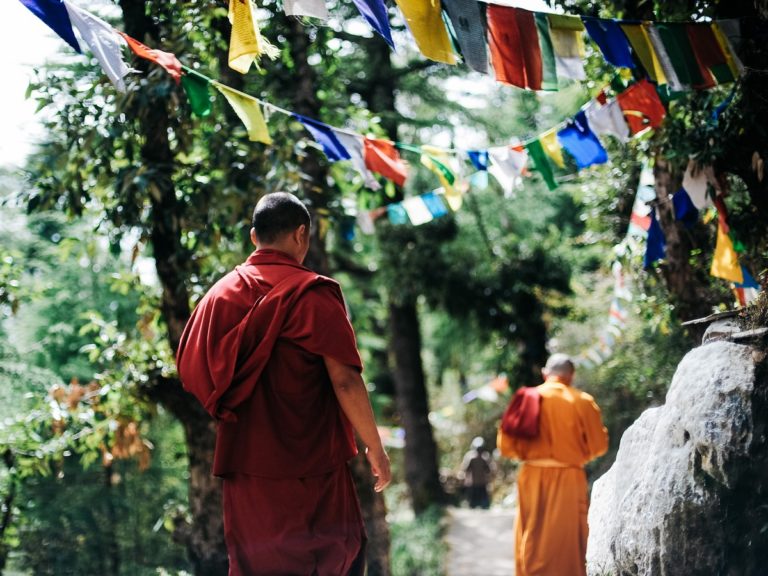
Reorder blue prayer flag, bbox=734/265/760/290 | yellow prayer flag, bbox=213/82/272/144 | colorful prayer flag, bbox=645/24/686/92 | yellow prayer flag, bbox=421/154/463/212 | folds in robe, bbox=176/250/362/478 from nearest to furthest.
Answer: folds in robe, bbox=176/250/362/478 → yellow prayer flag, bbox=213/82/272/144 → colorful prayer flag, bbox=645/24/686/92 → blue prayer flag, bbox=734/265/760/290 → yellow prayer flag, bbox=421/154/463/212

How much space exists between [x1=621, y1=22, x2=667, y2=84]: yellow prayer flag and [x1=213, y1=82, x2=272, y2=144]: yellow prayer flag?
2577 mm

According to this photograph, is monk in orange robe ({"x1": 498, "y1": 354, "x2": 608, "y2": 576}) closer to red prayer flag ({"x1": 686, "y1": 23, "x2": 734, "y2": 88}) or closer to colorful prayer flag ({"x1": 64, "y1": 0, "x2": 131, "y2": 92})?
red prayer flag ({"x1": 686, "y1": 23, "x2": 734, "y2": 88})

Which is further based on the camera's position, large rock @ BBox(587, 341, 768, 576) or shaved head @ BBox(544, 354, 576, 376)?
shaved head @ BBox(544, 354, 576, 376)

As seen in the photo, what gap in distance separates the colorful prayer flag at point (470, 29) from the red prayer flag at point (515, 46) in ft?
0.59

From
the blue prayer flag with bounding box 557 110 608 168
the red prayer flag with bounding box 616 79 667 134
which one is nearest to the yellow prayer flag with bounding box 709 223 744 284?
the red prayer flag with bounding box 616 79 667 134

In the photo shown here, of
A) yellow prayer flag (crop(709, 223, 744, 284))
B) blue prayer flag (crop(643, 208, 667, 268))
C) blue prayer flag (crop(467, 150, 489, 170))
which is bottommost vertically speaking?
yellow prayer flag (crop(709, 223, 744, 284))

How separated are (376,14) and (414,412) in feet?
34.8

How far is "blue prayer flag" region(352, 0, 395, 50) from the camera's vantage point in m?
4.40

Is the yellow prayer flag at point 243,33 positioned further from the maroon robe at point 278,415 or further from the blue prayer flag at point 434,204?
the blue prayer flag at point 434,204

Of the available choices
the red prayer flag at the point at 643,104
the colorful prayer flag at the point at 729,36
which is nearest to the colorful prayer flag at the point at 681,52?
the colorful prayer flag at the point at 729,36

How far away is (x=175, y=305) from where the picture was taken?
6105 millimetres

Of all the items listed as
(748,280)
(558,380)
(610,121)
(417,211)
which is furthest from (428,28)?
(417,211)

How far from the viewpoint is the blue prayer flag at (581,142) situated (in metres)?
6.91

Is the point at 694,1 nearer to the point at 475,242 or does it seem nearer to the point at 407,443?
the point at 475,242
